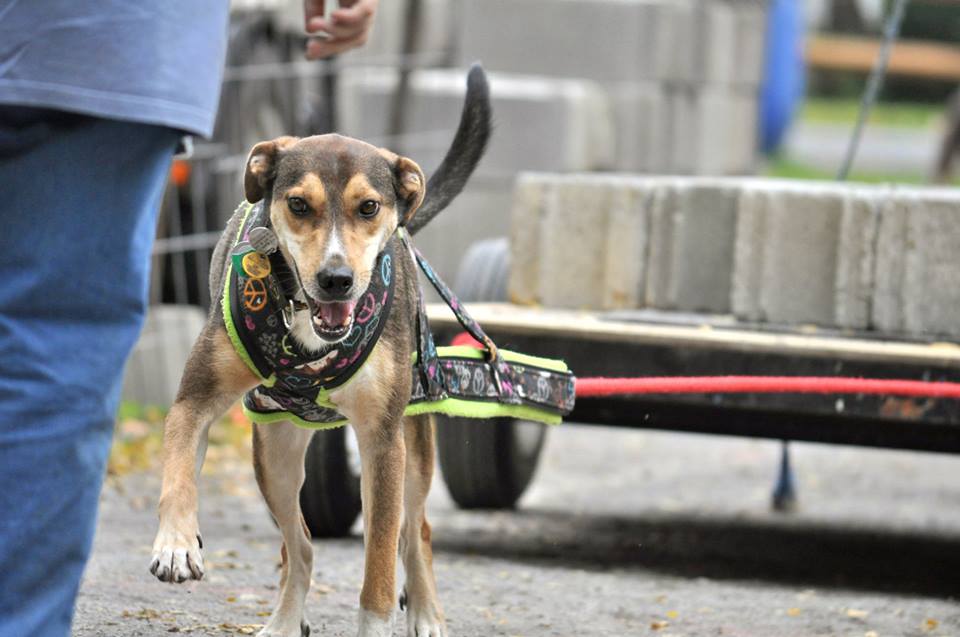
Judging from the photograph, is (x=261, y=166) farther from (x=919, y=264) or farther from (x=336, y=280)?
(x=919, y=264)

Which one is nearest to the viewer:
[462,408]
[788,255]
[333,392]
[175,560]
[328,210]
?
[175,560]

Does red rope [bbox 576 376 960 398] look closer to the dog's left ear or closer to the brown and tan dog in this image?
the brown and tan dog

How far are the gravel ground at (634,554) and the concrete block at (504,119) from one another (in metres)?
2.23

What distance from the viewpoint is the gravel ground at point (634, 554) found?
172 inches

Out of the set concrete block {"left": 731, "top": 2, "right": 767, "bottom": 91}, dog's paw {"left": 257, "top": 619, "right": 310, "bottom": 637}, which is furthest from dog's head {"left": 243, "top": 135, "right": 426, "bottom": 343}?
concrete block {"left": 731, "top": 2, "right": 767, "bottom": 91}

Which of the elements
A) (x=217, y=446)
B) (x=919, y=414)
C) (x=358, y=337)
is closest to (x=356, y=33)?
(x=358, y=337)

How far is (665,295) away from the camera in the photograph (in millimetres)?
5652

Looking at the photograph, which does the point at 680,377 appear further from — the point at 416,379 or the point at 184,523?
the point at 184,523

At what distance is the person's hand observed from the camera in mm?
3598

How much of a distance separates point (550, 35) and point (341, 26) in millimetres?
7518

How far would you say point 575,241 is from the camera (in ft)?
18.6

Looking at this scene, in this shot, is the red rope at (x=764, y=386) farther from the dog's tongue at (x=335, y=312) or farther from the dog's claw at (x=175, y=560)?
the dog's claw at (x=175, y=560)

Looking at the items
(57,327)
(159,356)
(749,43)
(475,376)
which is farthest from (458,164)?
(749,43)

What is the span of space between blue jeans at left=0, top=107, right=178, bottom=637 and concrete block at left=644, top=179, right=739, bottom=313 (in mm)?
3123
